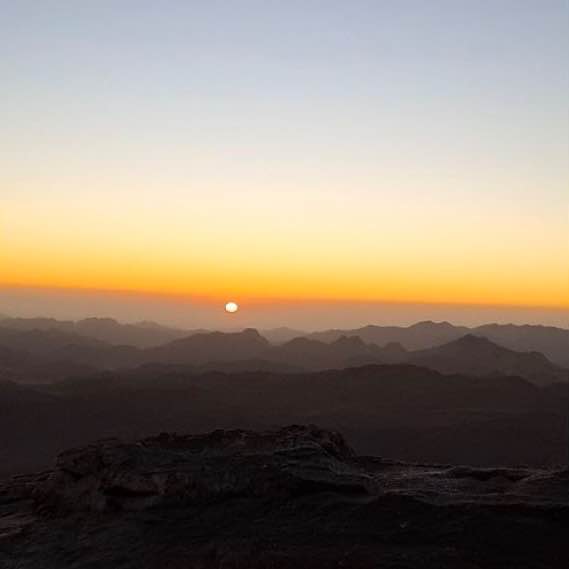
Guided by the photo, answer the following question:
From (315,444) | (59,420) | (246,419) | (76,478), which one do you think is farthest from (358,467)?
(59,420)

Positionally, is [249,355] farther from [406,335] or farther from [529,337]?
[529,337]

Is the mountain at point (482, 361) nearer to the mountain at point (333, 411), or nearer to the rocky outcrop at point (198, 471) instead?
the mountain at point (333, 411)

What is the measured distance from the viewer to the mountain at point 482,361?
96.9m

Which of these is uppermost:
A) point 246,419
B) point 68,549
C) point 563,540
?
point 563,540

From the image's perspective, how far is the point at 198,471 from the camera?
1438 cm

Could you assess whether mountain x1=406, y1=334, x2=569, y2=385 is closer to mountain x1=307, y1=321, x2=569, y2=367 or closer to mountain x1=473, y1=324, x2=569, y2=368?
mountain x1=307, y1=321, x2=569, y2=367

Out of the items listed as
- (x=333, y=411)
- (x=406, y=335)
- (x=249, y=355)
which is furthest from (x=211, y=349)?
(x=406, y=335)

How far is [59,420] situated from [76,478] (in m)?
41.3

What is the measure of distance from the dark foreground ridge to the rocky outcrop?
4cm

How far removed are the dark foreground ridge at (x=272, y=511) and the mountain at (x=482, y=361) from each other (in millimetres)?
84048

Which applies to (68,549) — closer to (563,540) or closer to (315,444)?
(315,444)

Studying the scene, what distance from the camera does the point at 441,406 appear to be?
62.2 metres

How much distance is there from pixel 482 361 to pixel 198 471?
96.2 meters

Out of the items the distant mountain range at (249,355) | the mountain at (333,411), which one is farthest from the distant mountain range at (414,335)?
the mountain at (333,411)
